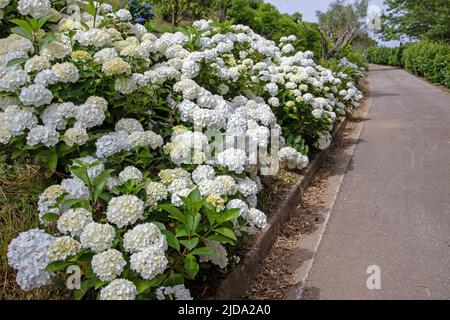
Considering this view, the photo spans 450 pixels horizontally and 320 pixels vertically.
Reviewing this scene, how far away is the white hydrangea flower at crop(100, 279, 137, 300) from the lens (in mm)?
2231

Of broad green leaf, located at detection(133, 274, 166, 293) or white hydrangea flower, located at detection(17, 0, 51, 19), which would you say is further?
white hydrangea flower, located at detection(17, 0, 51, 19)

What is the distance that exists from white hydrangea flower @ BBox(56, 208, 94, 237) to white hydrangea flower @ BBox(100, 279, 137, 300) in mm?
400

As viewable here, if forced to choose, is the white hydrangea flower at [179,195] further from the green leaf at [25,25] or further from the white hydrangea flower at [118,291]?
the green leaf at [25,25]

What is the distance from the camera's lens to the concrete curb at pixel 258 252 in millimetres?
3133

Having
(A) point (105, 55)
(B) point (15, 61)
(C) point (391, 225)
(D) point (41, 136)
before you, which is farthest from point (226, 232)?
(C) point (391, 225)

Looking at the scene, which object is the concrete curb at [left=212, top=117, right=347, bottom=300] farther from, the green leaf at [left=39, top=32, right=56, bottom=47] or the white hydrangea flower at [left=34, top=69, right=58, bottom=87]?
the green leaf at [left=39, top=32, right=56, bottom=47]

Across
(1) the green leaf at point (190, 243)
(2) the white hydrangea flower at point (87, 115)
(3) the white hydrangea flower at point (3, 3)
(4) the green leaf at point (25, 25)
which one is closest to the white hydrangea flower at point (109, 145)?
(2) the white hydrangea flower at point (87, 115)

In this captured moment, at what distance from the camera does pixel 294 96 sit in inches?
254

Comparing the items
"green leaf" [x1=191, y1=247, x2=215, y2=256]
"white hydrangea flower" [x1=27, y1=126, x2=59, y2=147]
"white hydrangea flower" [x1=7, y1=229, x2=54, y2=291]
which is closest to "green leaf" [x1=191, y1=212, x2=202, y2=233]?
"green leaf" [x1=191, y1=247, x2=215, y2=256]

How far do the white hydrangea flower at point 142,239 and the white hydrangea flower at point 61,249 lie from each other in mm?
267

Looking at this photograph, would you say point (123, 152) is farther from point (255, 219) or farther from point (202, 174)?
point (255, 219)

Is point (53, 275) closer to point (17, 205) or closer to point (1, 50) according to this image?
point (17, 205)

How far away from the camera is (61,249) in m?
2.36
